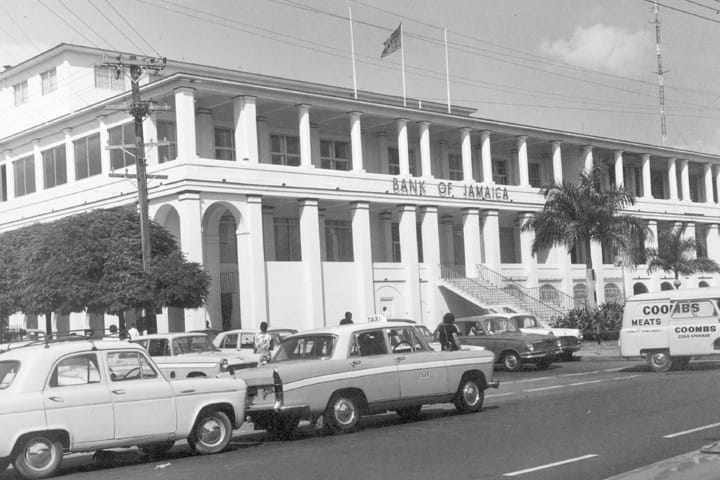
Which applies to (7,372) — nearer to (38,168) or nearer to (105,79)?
(38,168)

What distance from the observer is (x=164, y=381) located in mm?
12484

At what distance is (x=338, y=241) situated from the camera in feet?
146

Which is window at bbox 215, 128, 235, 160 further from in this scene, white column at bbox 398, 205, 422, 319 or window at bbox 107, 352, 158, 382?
Answer: window at bbox 107, 352, 158, 382

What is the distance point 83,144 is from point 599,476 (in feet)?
116

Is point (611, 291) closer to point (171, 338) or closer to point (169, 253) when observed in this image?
point (169, 253)

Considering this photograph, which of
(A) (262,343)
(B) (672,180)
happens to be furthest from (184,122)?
(B) (672,180)

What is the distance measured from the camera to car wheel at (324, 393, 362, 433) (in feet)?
46.9

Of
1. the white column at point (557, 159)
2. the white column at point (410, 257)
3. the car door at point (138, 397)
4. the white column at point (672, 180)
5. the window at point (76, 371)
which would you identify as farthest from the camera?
the white column at point (672, 180)

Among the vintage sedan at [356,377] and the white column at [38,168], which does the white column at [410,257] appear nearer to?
the white column at [38,168]

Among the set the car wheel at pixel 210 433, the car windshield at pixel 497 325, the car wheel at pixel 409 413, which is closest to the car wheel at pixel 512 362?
the car windshield at pixel 497 325

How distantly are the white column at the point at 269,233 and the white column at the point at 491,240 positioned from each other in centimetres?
1133

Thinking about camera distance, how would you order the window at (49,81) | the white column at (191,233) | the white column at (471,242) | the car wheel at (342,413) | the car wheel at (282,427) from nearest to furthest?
the car wheel at (282,427) < the car wheel at (342,413) < the white column at (191,233) < the white column at (471,242) < the window at (49,81)

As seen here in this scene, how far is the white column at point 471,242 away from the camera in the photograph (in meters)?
45.9

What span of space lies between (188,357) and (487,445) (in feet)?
32.6
